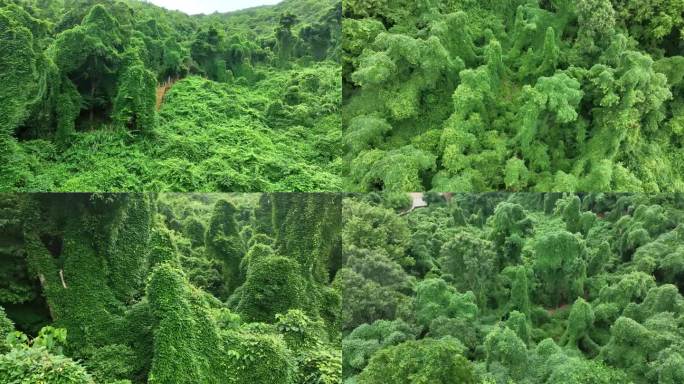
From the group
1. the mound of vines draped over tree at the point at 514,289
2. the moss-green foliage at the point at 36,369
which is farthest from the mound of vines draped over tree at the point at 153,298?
the mound of vines draped over tree at the point at 514,289

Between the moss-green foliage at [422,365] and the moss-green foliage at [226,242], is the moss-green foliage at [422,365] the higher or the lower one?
the lower one

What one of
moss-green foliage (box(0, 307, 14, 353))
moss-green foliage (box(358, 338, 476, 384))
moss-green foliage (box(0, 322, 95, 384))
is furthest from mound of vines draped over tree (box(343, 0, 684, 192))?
moss-green foliage (box(0, 307, 14, 353))

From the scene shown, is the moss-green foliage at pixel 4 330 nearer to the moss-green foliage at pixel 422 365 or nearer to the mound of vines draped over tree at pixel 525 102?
the moss-green foliage at pixel 422 365

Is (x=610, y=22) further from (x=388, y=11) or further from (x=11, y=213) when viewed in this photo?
(x=11, y=213)

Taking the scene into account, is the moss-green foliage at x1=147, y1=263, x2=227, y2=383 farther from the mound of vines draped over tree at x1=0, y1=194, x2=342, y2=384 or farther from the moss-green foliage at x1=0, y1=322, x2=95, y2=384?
the moss-green foliage at x1=0, y1=322, x2=95, y2=384

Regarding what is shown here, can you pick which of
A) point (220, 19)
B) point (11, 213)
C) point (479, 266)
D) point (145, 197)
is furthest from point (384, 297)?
point (220, 19)

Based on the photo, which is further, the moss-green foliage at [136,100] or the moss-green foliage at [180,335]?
the moss-green foliage at [136,100]
